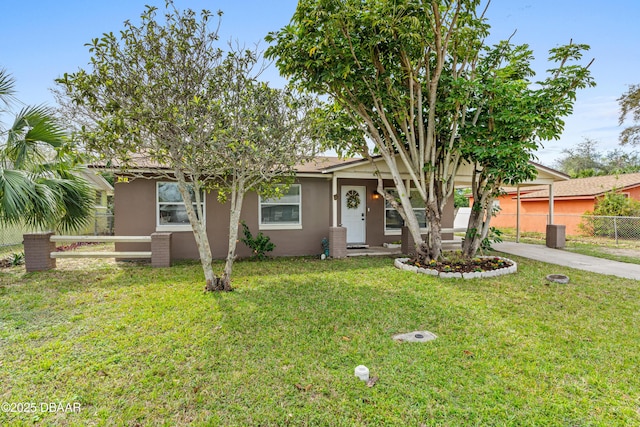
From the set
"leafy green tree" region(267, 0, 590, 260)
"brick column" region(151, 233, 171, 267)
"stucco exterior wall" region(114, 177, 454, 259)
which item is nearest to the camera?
"leafy green tree" region(267, 0, 590, 260)

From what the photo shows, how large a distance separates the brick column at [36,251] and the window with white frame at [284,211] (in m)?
5.16

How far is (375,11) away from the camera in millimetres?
6000

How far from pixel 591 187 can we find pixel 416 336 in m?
19.1

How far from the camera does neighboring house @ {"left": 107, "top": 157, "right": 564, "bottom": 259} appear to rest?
884 cm

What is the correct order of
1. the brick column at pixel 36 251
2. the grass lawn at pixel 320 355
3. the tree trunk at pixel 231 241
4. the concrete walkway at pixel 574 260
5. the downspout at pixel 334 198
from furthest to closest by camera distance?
the downspout at pixel 334 198 < the concrete walkway at pixel 574 260 < the brick column at pixel 36 251 < the tree trunk at pixel 231 241 < the grass lawn at pixel 320 355

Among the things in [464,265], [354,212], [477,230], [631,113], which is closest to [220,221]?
[354,212]

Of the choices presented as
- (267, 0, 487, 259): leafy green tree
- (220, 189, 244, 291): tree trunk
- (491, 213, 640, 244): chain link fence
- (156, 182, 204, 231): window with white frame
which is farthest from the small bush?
(491, 213, 640, 244): chain link fence

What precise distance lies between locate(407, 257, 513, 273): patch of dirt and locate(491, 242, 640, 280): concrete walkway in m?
2.14

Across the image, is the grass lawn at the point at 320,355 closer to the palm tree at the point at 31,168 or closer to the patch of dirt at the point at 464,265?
the patch of dirt at the point at 464,265

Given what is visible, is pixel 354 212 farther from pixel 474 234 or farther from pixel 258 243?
pixel 474 234

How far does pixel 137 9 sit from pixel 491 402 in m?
6.57

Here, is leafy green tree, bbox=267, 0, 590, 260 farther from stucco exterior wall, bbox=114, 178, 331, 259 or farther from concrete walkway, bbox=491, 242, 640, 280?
concrete walkway, bbox=491, 242, 640, 280

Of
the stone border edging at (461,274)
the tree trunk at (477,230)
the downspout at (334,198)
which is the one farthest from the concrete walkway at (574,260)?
the downspout at (334,198)

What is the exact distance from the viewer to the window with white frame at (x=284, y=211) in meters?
9.73
